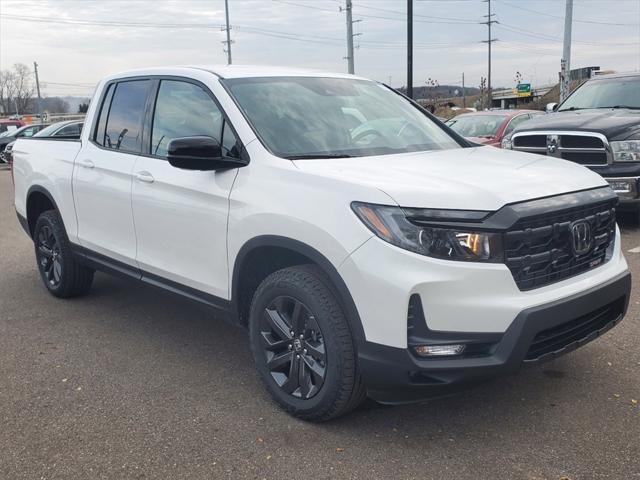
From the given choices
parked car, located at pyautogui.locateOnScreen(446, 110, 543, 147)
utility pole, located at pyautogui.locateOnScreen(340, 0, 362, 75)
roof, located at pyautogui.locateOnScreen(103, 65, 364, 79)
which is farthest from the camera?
utility pole, located at pyautogui.locateOnScreen(340, 0, 362, 75)

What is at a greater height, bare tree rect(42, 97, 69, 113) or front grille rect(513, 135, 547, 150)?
bare tree rect(42, 97, 69, 113)

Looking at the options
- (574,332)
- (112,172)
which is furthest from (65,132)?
(574,332)

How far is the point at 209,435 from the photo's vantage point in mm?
3268

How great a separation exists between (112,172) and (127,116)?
428 mm

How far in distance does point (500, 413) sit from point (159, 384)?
1.97 m

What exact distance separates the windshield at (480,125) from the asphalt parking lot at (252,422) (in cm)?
717

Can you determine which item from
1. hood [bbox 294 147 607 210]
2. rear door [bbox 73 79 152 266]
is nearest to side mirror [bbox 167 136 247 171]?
hood [bbox 294 147 607 210]

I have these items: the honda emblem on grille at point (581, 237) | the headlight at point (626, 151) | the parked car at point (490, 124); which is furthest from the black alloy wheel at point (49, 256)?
the parked car at point (490, 124)

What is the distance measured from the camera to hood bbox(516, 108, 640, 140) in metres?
7.48

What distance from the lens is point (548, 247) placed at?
2977 mm

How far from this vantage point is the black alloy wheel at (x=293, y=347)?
10.5 ft

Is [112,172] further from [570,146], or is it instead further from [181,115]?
[570,146]

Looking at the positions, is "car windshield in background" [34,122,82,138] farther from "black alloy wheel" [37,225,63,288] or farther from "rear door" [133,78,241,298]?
"rear door" [133,78,241,298]

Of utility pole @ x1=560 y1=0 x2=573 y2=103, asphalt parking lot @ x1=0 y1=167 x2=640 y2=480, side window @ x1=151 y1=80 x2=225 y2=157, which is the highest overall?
utility pole @ x1=560 y1=0 x2=573 y2=103
